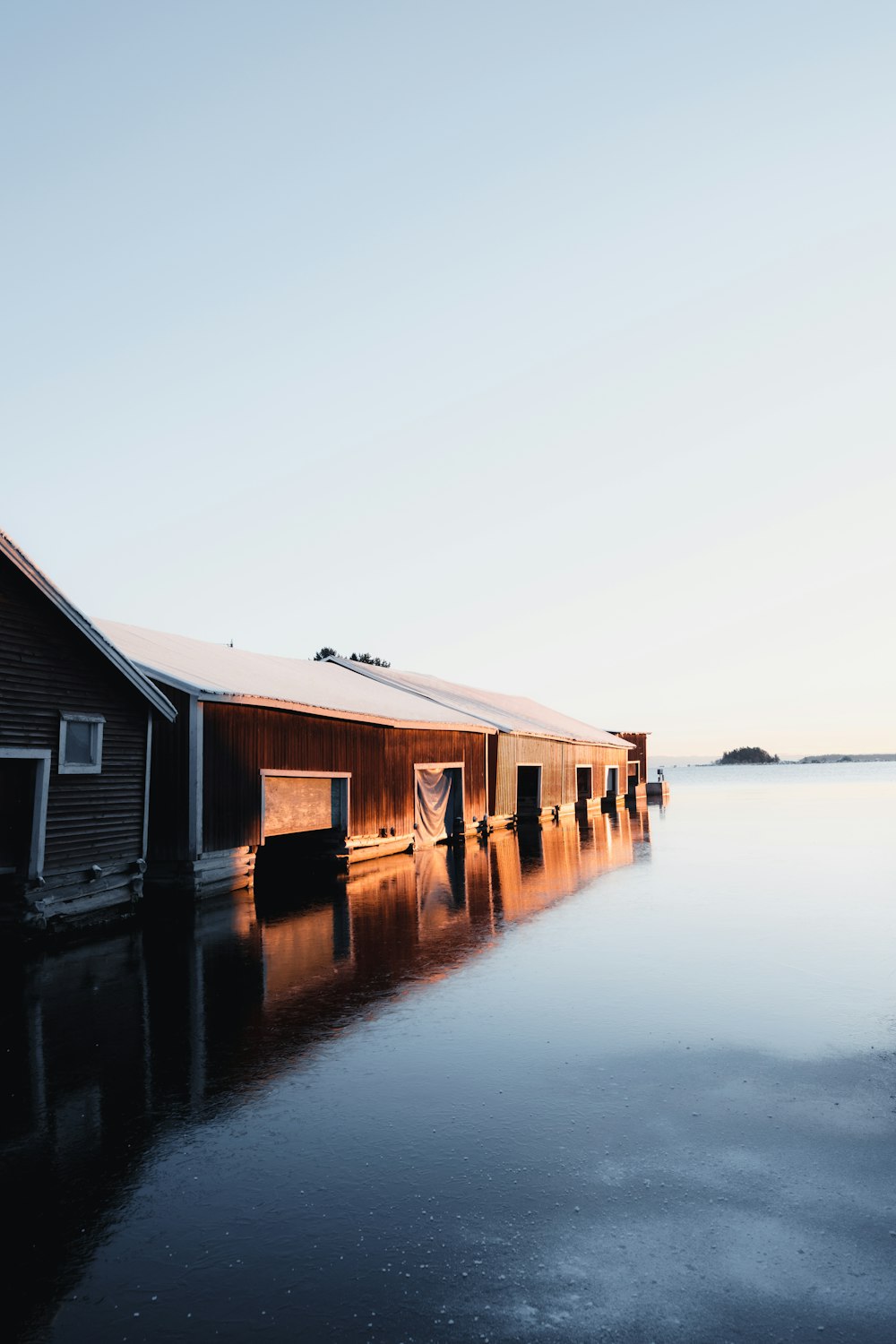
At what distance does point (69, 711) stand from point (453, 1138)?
40.7 ft

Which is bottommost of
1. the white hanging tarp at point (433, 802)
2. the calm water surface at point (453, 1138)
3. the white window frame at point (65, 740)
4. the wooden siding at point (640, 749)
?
the calm water surface at point (453, 1138)

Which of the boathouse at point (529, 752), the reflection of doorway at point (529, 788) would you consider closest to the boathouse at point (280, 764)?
the boathouse at point (529, 752)

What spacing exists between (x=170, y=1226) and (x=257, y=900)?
1496cm

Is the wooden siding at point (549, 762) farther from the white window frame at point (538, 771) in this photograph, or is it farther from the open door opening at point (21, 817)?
the open door opening at point (21, 817)

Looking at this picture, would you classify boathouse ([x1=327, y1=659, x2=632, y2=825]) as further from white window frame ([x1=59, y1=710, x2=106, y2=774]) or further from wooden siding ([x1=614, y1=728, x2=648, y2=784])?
white window frame ([x1=59, y1=710, x2=106, y2=774])

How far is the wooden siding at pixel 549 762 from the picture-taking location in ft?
132

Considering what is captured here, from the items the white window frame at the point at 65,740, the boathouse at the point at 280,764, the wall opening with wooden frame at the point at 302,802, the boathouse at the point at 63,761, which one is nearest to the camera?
the boathouse at the point at 63,761

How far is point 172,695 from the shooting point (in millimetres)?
19969

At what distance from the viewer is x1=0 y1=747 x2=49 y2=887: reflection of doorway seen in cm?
1529

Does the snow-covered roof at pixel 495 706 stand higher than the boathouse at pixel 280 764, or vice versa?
the snow-covered roof at pixel 495 706

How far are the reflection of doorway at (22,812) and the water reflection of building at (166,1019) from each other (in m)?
1.92

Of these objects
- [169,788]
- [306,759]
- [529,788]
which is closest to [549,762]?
[529,788]

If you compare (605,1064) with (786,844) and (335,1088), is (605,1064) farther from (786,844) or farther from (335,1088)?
(786,844)

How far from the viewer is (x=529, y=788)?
151 feet
